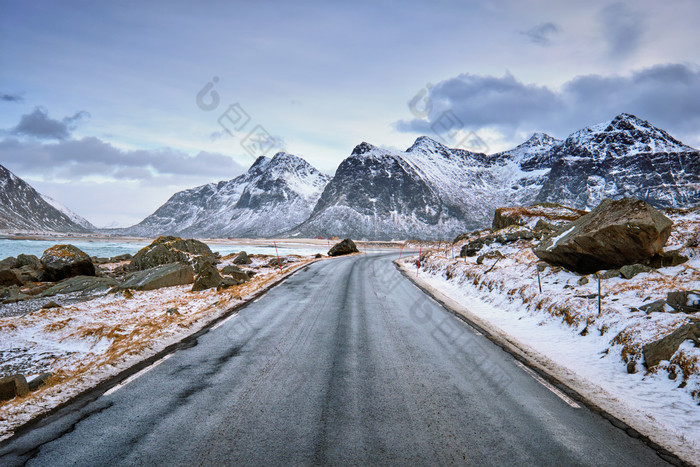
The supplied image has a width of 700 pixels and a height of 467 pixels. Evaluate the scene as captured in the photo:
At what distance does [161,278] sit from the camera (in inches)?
609

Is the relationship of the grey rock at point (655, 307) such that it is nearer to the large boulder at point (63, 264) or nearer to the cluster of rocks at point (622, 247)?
the cluster of rocks at point (622, 247)

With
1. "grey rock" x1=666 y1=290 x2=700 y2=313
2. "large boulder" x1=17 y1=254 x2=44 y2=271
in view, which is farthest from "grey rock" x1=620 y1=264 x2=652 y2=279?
"large boulder" x1=17 y1=254 x2=44 y2=271

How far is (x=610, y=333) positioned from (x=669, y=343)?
1443 mm

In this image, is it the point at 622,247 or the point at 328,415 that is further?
the point at 622,247

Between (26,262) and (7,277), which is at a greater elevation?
(26,262)

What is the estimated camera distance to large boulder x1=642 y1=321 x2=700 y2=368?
536cm

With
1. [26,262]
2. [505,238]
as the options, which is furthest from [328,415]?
[26,262]

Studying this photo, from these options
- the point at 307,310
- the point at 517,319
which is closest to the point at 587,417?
the point at 517,319

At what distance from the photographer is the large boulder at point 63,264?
64.8ft

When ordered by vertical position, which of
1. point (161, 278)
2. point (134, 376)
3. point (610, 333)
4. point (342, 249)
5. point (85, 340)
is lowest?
point (85, 340)

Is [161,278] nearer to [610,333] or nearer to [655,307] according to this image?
[610,333]

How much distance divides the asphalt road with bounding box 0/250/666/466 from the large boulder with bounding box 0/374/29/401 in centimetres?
120

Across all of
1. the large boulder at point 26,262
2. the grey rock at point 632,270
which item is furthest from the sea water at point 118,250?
the grey rock at point 632,270

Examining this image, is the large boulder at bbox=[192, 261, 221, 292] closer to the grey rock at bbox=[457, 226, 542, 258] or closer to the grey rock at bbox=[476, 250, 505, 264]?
the grey rock at bbox=[476, 250, 505, 264]
